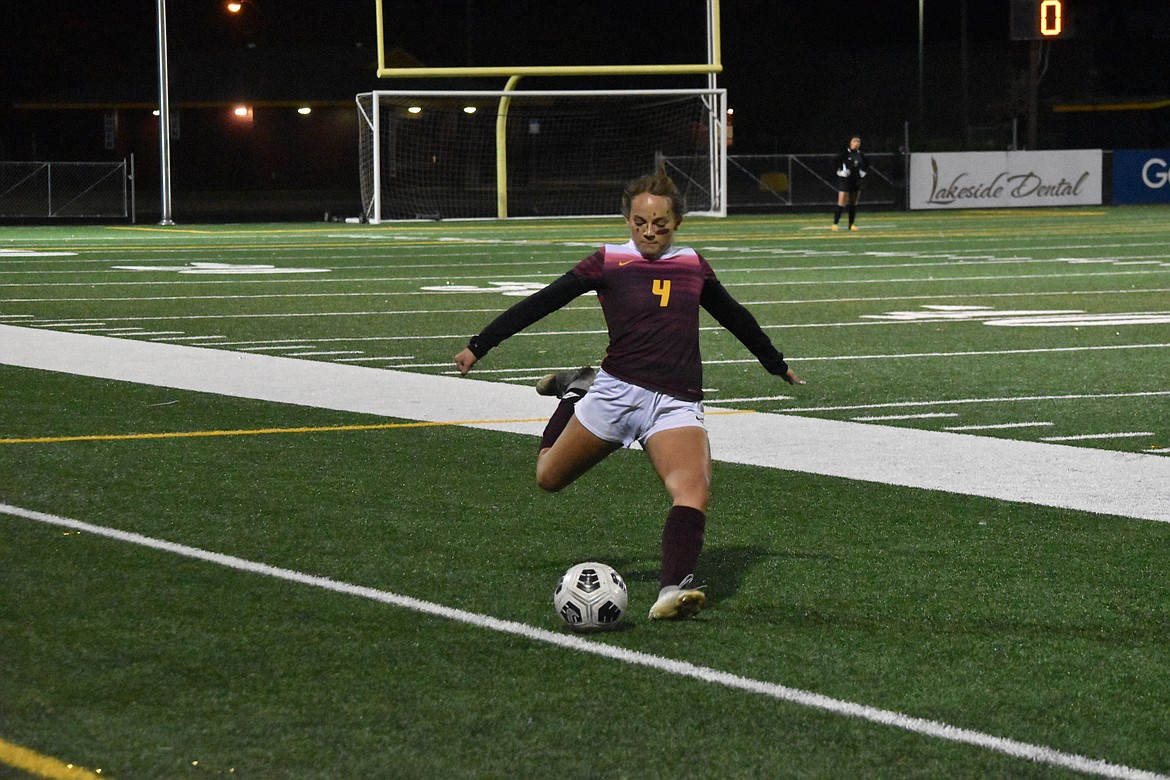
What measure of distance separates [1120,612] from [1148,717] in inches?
43.9

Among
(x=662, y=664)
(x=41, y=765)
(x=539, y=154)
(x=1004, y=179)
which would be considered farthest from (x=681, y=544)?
(x=539, y=154)

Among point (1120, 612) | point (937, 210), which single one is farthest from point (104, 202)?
point (1120, 612)

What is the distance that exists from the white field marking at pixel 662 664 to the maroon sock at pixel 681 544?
375mm

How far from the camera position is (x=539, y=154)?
55.2m

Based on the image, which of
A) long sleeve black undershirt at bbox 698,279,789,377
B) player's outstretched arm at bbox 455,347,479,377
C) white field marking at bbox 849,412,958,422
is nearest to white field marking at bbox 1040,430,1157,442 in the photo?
white field marking at bbox 849,412,958,422

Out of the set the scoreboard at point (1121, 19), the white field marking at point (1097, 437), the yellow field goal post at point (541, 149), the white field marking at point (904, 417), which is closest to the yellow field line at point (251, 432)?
the white field marking at point (904, 417)

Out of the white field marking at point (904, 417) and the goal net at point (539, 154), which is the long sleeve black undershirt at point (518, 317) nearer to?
the white field marking at point (904, 417)

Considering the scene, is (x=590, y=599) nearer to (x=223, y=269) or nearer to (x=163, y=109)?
(x=223, y=269)

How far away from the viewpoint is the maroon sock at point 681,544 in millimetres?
5574

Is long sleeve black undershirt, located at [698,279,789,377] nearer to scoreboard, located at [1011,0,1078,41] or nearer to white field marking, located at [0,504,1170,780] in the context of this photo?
white field marking, located at [0,504,1170,780]

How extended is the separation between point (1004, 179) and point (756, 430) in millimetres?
37824

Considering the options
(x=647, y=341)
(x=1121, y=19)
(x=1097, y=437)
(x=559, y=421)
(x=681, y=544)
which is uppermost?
(x=1121, y=19)

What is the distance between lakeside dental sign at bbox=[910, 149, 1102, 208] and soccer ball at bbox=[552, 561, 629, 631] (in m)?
41.7

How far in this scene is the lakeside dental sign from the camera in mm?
45750
